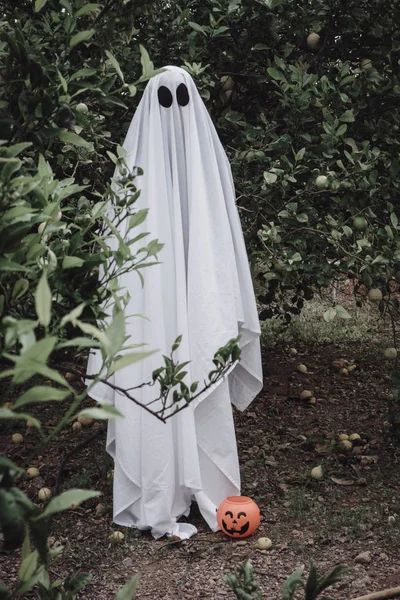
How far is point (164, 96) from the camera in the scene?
3268mm

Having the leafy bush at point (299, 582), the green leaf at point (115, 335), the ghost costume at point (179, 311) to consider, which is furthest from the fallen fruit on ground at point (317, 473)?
the green leaf at point (115, 335)

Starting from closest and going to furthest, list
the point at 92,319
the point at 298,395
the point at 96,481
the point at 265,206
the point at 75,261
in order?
the point at 75,261, the point at 92,319, the point at 265,206, the point at 96,481, the point at 298,395

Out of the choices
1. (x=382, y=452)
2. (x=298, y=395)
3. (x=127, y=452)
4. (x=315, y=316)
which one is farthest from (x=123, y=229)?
(x=315, y=316)

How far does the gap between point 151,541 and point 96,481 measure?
0.77 metres

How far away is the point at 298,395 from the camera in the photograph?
502 cm

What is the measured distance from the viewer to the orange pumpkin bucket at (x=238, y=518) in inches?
121

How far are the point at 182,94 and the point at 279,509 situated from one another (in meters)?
1.97

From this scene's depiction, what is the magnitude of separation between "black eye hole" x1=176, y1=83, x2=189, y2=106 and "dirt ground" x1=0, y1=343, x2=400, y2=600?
6.21 ft

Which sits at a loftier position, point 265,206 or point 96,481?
point 265,206

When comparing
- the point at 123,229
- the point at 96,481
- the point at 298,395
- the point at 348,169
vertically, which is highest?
the point at 348,169

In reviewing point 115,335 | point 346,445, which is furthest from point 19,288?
point 346,445

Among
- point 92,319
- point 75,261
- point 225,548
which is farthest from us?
point 225,548

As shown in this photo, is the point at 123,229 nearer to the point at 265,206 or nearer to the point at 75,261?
the point at 265,206

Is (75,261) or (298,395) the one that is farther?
(298,395)
